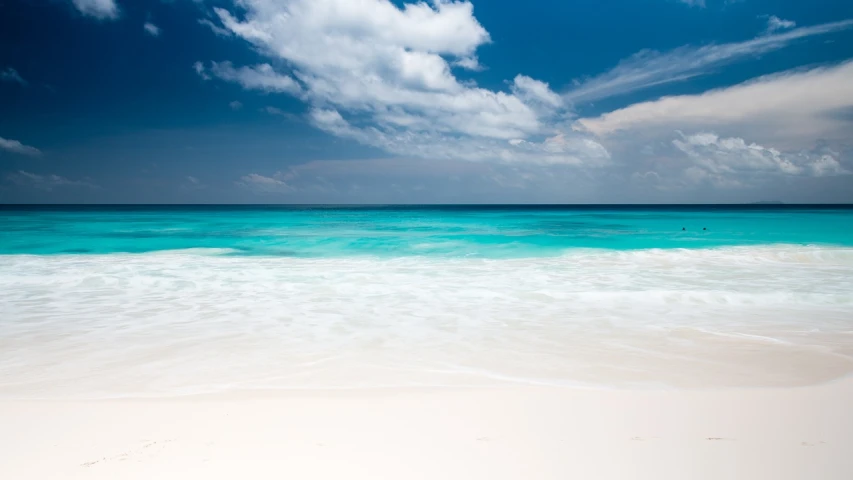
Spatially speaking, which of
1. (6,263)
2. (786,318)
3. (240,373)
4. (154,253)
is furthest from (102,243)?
(786,318)

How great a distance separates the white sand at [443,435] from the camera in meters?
2.58

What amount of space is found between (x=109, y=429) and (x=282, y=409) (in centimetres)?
111

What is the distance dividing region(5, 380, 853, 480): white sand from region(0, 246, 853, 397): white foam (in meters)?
0.40

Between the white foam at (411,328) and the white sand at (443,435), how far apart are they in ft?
1.30

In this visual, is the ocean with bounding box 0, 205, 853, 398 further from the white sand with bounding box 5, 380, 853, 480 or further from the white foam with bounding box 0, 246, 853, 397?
the white sand with bounding box 5, 380, 853, 480

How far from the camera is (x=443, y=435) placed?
2994 millimetres

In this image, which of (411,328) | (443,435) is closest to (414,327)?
(411,328)

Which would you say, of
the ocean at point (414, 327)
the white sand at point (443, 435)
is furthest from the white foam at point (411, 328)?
the white sand at point (443, 435)

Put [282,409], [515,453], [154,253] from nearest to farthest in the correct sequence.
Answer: [515,453] < [282,409] < [154,253]

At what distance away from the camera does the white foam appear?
4176 mm

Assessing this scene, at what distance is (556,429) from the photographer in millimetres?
3066

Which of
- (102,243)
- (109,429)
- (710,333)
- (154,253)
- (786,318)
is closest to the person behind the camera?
(109,429)

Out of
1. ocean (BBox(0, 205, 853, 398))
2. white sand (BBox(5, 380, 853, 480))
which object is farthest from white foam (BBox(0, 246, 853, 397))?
white sand (BBox(5, 380, 853, 480))

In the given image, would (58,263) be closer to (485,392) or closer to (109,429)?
(109,429)
